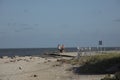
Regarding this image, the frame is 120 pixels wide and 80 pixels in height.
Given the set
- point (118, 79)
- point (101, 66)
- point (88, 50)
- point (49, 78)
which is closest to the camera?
point (118, 79)

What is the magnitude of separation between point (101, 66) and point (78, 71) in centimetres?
184

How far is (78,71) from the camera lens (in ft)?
93.1

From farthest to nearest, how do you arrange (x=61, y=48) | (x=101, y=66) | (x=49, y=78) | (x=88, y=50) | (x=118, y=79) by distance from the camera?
(x=61, y=48), (x=88, y=50), (x=101, y=66), (x=49, y=78), (x=118, y=79)

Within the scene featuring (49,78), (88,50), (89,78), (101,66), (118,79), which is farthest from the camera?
(88,50)

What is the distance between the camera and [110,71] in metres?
25.9

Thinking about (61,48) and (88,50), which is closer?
(88,50)

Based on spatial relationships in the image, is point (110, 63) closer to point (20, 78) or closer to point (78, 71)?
point (78, 71)

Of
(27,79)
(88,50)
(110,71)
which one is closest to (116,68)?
(110,71)

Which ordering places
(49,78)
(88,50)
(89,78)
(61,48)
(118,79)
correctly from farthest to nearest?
(61,48) → (88,50) → (49,78) → (89,78) → (118,79)

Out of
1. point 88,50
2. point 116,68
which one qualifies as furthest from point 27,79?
point 88,50

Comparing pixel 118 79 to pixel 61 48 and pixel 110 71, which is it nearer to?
pixel 110 71

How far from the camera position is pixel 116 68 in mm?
26016

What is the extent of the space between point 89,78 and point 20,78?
19.5ft

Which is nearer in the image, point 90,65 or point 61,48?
point 90,65
